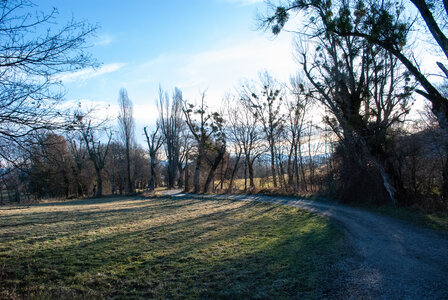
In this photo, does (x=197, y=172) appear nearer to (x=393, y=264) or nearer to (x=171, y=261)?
(x=171, y=261)

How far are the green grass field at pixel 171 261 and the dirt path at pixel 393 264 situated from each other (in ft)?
1.24

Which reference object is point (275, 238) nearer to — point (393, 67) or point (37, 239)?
point (37, 239)

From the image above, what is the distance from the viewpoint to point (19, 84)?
4.48 metres

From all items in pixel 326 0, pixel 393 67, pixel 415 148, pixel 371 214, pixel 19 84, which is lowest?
pixel 371 214

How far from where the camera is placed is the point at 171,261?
18.3ft

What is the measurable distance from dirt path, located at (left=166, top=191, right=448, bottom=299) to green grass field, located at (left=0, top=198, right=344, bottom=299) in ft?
1.24

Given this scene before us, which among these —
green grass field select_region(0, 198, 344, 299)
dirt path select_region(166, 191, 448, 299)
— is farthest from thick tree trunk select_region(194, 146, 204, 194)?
dirt path select_region(166, 191, 448, 299)

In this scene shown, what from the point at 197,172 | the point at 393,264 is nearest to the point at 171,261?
the point at 393,264

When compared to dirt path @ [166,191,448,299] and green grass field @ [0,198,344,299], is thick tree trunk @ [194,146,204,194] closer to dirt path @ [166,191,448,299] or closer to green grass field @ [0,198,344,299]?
green grass field @ [0,198,344,299]

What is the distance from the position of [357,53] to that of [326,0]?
3146 millimetres

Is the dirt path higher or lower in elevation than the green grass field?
lower

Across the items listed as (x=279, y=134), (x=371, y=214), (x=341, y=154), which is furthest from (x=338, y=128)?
(x=279, y=134)

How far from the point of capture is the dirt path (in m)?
3.83

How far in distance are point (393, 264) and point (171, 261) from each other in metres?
4.27
